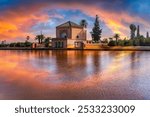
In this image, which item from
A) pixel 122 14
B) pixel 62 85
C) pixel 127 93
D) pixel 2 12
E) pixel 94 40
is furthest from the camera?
pixel 94 40

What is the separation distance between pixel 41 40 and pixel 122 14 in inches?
288

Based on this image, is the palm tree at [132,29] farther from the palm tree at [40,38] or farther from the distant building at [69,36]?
the palm tree at [40,38]

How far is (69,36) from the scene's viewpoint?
15.2 meters

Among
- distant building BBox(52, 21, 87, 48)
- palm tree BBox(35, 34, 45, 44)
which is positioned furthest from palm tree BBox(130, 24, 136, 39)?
palm tree BBox(35, 34, 45, 44)

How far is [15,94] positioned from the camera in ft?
7.14

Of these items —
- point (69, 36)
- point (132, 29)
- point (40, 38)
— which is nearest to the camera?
point (132, 29)

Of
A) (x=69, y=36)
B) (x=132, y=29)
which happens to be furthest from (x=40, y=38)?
(x=132, y=29)

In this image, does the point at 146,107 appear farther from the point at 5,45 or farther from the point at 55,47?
the point at 5,45

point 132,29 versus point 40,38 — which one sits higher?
point 132,29

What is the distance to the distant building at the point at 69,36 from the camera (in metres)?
14.6

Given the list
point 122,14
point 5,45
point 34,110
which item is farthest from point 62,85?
point 5,45

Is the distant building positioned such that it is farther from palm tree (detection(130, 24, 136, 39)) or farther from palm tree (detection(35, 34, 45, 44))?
palm tree (detection(130, 24, 136, 39))

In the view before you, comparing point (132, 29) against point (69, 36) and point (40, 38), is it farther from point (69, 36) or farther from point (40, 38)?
point (40, 38)

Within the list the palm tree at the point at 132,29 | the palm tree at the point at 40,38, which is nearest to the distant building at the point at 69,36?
the palm tree at the point at 40,38
